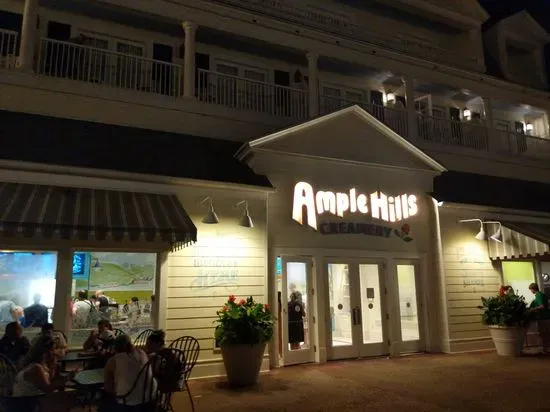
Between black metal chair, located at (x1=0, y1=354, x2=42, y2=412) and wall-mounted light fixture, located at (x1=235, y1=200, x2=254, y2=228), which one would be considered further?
wall-mounted light fixture, located at (x1=235, y1=200, x2=254, y2=228)

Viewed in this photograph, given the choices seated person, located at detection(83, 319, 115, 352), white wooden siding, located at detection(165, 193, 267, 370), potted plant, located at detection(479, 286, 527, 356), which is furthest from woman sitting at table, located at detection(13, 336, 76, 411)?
potted plant, located at detection(479, 286, 527, 356)

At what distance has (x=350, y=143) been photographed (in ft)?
37.0

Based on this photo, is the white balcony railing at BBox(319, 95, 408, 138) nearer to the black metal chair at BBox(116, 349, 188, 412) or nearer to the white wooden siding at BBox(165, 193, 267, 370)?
the white wooden siding at BBox(165, 193, 267, 370)

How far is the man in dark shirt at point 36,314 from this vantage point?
7715mm

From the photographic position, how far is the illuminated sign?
1029 centimetres

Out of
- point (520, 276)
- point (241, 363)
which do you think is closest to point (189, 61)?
point (241, 363)

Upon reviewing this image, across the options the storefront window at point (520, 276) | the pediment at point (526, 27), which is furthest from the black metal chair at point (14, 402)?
the pediment at point (526, 27)

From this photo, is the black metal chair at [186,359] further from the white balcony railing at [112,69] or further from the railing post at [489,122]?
the railing post at [489,122]

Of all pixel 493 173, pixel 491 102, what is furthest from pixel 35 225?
pixel 491 102

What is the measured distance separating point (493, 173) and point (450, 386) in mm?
8999

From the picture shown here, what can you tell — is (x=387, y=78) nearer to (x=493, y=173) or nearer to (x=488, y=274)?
(x=493, y=173)

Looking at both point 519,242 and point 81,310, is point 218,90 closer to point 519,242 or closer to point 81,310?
point 81,310

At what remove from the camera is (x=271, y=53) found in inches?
505

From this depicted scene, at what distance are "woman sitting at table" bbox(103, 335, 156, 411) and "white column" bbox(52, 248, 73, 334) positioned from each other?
374cm
